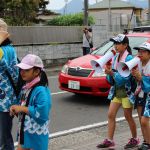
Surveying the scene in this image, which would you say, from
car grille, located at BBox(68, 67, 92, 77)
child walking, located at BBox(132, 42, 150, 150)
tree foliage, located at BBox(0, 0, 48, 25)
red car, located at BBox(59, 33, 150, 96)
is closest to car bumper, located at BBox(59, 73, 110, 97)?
red car, located at BBox(59, 33, 150, 96)

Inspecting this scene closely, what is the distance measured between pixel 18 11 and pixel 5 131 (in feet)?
76.5

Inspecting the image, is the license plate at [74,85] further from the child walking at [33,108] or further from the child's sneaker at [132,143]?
the child walking at [33,108]

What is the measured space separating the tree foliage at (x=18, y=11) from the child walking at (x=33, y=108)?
2232cm

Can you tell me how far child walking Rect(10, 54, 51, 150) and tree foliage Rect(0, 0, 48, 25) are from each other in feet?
73.2

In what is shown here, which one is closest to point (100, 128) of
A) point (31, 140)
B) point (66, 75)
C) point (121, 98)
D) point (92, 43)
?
point (121, 98)

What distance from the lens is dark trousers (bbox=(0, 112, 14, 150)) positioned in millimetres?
4504

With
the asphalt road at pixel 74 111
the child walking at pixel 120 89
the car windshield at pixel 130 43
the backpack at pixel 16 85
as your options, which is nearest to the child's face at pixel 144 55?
the child walking at pixel 120 89

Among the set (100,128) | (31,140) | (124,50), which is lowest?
(100,128)

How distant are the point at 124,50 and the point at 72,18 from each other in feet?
78.2

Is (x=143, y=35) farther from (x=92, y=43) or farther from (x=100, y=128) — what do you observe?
(x=92, y=43)

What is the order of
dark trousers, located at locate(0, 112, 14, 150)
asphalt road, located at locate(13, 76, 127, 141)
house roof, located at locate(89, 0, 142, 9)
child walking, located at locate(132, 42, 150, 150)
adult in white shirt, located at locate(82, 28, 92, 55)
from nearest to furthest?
dark trousers, located at locate(0, 112, 14, 150), child walking, located at locate(132, 42, 150, 150), asphalt road, located at locate(13, 76, 127, 141), adult in white shirt, located at locate(82, 28, 92, 55), house roof, located at locate(89, 0, 142, 9)

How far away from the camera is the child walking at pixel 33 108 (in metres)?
3.88

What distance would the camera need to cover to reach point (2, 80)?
4469 millimetres

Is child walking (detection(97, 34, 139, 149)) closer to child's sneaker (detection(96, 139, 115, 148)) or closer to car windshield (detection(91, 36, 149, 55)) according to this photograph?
child's sneaker (detection(96, 139, 115, 148))
